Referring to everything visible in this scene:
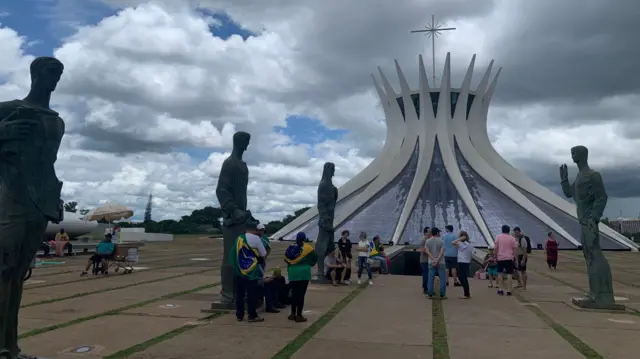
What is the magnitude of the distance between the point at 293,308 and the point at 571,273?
9.84 meters

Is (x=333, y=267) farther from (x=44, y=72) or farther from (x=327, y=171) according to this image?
(x=44, y=72)

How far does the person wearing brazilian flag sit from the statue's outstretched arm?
512cm

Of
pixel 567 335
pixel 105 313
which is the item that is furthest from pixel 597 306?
pixel 105 313

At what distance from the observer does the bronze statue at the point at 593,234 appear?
715cm

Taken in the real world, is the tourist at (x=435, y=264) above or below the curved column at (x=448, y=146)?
below

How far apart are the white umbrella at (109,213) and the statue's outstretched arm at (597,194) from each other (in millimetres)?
22547

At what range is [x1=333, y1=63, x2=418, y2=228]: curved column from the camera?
29094mm

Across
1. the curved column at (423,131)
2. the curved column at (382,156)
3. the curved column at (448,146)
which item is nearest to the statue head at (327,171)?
the curved column at (448,146)

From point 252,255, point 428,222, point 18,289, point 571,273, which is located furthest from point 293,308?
point 428,222

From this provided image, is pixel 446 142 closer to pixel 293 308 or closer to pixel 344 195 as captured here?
pixel 344 195

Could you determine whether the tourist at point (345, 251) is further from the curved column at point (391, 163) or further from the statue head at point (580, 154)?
the curved column at point (391, 163)

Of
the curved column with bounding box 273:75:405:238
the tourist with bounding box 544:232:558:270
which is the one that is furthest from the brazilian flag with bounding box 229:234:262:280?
the curved column with bounding box 273:75:405:238

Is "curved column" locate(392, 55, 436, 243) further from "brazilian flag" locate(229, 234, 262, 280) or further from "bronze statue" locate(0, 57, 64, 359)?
"bronze statue" locate(0, 57, 64, 359)

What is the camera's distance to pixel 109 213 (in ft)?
80.5
